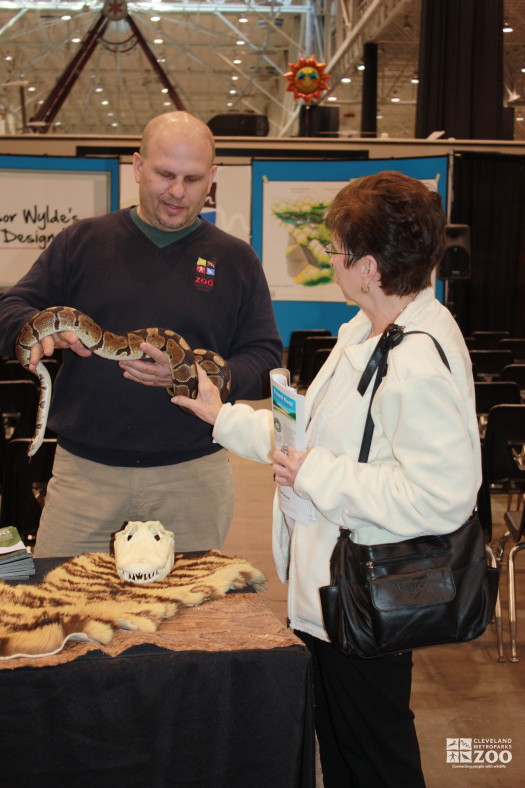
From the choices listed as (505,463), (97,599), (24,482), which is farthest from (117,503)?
(505,463)

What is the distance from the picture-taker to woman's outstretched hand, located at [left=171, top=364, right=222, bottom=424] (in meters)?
2.25

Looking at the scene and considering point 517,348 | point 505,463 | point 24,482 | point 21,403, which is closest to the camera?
point 24,482

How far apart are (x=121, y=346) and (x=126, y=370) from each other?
2.9 inches

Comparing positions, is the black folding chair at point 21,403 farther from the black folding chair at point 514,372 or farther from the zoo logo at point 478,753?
the black folding chair at point 514,372

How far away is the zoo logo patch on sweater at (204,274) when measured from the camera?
272 cm

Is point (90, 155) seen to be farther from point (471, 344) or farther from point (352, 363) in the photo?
point (352, 363)

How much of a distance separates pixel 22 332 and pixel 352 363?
103 cm

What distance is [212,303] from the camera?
8.95 feet

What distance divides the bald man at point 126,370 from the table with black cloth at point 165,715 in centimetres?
87

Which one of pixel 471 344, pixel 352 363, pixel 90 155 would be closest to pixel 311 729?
pixel 352 363

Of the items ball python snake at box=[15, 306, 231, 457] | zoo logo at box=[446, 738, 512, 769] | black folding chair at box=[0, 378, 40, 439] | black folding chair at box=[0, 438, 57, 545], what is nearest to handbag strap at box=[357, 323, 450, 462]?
ball python snake at box=[15, 306, 231, 457]

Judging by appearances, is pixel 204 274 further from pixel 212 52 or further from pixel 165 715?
pixel 212 52

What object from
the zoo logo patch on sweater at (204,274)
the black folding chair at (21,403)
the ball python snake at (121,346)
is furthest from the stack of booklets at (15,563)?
the black folding chair at (21,403)

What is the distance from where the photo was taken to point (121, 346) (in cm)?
248
